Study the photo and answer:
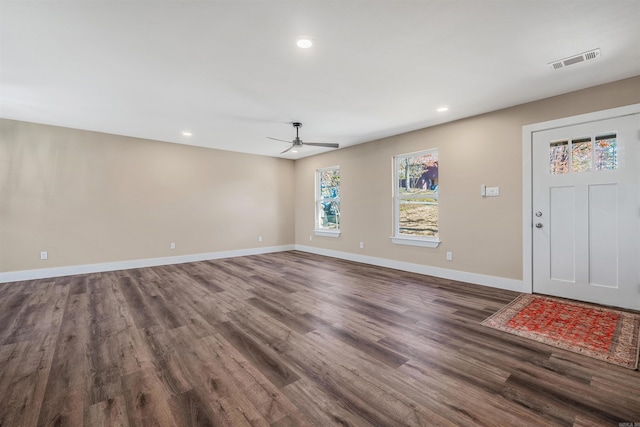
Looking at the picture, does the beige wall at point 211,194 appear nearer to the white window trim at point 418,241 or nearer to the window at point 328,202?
the white window trim at point 418,241

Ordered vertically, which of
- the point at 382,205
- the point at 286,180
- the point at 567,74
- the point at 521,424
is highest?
the point at 567,74

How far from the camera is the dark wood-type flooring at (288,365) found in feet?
5.06

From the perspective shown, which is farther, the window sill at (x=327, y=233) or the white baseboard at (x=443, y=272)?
the window sill at (x=327, y=233)

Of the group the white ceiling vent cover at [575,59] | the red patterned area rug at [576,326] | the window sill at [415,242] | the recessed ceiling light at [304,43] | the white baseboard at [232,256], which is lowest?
the red patterned area rug at [576,326]

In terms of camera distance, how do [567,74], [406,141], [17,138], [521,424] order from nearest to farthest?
1. [521,424]
2. [567,74]
3. [17,138]
4. [406,141]

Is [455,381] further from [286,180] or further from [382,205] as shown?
[286,180]

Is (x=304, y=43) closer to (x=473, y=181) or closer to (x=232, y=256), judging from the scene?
(x=473, y=181)

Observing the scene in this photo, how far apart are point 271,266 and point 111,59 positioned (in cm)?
399

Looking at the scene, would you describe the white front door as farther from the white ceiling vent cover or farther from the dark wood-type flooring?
the white ceiling vent cover

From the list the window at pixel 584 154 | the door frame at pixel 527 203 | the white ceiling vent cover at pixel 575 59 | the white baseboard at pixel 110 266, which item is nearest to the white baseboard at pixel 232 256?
the white baseboard at pixel 110 266

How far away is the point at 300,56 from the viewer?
2.53 meters

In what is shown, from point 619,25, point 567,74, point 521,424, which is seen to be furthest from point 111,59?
point 567,74

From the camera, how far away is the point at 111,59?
2.55 meters

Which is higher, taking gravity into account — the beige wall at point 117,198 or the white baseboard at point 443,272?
the beige wall at point 117,198
